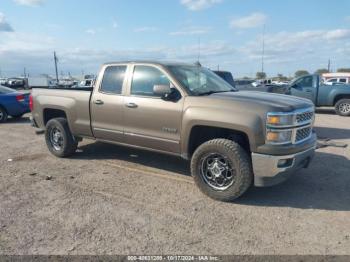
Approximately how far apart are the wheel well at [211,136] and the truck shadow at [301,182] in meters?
0.78

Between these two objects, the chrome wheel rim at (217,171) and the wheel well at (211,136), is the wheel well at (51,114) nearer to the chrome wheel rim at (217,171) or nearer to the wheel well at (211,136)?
the wheel well at (211,136)

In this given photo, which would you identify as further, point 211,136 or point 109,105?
point 109,105

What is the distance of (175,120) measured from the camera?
16.7 feet

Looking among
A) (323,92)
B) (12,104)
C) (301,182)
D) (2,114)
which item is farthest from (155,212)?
(323,92)

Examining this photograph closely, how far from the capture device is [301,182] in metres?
5.48

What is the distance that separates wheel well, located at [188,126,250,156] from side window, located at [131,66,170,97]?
2.93 ft

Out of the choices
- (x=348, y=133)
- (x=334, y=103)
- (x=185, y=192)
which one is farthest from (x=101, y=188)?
(x=334, y=103)

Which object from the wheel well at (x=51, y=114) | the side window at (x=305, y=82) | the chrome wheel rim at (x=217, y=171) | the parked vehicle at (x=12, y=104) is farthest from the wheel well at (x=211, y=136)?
the side window at (x=305, y=82)

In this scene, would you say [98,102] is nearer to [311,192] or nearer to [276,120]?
[276,120]

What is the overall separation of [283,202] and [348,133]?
254 inches

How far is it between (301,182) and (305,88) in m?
10.8

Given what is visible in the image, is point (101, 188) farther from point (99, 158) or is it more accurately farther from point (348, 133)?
point (348, 133)

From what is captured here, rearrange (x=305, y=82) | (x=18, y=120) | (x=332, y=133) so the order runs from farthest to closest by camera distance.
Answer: (x=305, y=82)
(x=18, y=120)
(x=332, y=133)

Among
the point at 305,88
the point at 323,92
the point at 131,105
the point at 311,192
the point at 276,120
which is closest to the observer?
the point at 276,120
